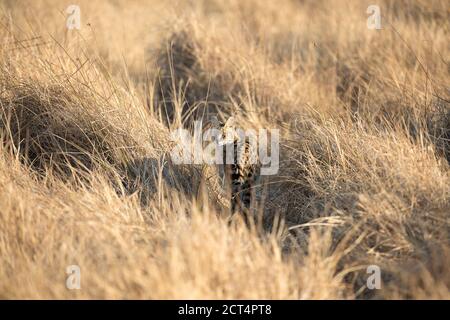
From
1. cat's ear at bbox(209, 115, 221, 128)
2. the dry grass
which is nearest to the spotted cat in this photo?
the dry grass

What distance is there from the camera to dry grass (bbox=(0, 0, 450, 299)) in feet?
9.62

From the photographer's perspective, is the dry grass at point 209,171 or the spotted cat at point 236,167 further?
the spotted cat at point 236,167

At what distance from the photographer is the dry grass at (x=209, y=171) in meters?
2.93

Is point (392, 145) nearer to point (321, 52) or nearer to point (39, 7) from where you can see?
point (321, 52)

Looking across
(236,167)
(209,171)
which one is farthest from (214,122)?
(236,167)

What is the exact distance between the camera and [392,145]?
3.97 metres

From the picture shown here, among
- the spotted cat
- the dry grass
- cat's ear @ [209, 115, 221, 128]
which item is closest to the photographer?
the dry grass

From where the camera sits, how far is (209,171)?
4.42 m

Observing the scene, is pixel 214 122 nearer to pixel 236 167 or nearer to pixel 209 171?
pixel 209 171

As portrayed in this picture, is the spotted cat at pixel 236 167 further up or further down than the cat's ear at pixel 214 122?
further down

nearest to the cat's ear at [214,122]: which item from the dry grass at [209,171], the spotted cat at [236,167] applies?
the dry grass at [209,171]

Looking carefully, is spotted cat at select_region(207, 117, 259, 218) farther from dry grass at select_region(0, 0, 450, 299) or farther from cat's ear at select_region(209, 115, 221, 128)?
cat's ear at select_region(209, 115, 221, 128)

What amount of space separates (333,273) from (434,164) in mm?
1268

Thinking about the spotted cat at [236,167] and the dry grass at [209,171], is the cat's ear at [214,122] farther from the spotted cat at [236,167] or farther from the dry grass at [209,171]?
Answer: the spotted cat at [236,167]
